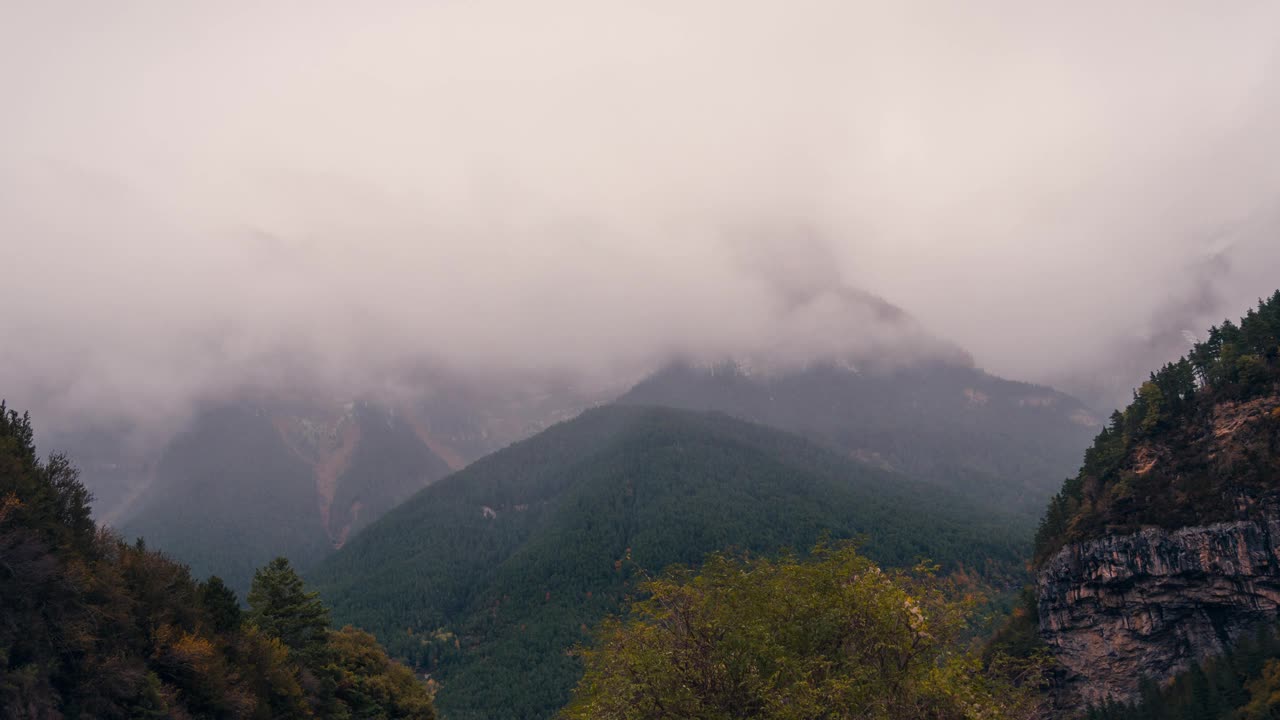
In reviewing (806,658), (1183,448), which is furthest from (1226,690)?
(806,658)

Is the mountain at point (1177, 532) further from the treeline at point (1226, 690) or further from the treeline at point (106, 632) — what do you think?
the treeline at point (106, 632)

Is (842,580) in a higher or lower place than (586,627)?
higher

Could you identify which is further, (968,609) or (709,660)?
(968,609)

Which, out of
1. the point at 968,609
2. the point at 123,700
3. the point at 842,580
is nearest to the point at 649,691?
the point at 842,580

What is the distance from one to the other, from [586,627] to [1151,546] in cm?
15890

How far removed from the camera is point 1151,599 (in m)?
93.6

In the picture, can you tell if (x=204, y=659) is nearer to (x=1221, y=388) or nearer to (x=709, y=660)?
(x=709, y=660)

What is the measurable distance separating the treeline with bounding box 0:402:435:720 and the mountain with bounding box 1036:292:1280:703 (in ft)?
385

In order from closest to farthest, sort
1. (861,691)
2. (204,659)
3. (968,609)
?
(861,691) < (968,609) < (204,659)

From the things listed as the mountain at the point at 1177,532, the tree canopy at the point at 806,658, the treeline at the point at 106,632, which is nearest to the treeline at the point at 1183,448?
the mountain at the point at 1177,532

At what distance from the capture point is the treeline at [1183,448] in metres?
86.9

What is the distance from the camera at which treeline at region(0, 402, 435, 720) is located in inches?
1267

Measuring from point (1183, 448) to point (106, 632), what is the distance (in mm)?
136421

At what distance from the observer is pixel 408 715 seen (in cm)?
6950
